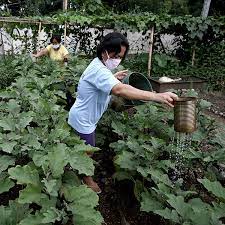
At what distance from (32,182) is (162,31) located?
32.0 feet

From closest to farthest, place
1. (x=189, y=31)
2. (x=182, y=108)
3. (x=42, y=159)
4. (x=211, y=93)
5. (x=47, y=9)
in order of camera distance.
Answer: (x=42, y=159), (x=182, y=108), (x=211, y=93), (x=189, y=31), (x=47, y=9)

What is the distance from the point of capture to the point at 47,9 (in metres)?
18.6

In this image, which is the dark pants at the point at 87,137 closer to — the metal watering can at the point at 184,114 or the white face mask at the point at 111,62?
the white face mask at the point at 111,62

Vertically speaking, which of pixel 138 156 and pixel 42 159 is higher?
pixel 42 159

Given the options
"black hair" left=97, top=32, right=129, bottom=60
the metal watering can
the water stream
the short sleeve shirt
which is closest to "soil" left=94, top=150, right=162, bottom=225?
the water stream

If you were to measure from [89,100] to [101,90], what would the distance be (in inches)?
8.9

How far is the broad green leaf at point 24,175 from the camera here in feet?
8.30

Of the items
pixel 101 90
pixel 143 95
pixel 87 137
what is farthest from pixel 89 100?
pixel 143 95

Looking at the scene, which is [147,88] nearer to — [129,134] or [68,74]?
[129,134]

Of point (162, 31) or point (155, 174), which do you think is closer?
point (155, 174)

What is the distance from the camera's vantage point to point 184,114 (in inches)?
124

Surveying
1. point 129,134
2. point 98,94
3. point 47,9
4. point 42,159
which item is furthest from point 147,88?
point 47,9

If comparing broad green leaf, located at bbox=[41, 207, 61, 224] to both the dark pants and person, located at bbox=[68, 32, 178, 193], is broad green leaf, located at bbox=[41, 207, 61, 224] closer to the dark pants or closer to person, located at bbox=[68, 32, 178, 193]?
person, located at bbox=[68, 32, 178, 193]

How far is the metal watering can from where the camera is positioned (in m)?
3.12
